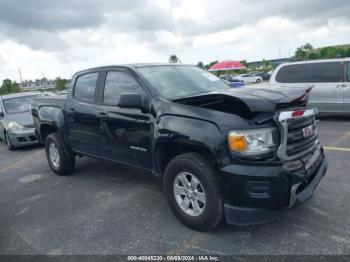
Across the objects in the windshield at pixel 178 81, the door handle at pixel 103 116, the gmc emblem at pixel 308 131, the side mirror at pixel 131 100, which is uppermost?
the windshield at pixel 178 81

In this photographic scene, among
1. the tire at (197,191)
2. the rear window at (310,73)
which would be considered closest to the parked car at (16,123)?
the tire at (197,191)

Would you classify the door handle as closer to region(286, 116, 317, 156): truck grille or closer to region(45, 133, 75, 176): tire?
region(45, 133, 75, 176): tire

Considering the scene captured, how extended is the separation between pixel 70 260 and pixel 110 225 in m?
0.71

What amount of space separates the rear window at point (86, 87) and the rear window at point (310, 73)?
6.16 metres

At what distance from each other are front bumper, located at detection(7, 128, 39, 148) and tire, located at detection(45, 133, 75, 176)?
2.93 m

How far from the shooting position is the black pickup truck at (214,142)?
9.52 ft

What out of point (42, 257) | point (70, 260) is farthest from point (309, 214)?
point (42, 257)

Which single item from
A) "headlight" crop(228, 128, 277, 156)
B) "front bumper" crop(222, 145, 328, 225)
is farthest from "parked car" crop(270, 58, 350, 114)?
"headlight" crop(228, 128, 277, 156)

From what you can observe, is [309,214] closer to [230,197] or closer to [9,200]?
[230,197]

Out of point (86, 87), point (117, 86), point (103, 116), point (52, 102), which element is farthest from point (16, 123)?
point (117, 86)

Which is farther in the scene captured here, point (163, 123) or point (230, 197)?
point (163, 123)

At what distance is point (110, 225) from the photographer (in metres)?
3.69

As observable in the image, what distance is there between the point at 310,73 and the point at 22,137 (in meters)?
8.07

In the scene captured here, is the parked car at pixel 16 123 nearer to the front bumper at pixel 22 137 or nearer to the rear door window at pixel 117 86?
the front bumper at pixel 22 137
